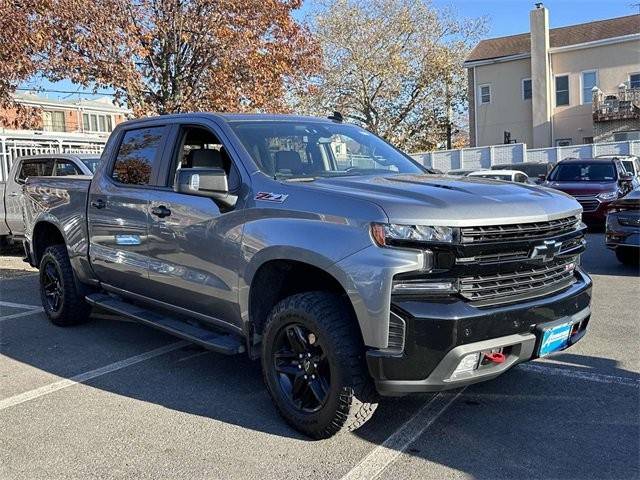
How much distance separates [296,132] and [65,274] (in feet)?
9.69

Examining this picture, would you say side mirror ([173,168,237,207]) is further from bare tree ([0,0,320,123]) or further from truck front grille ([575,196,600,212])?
truck front grille ([575,196,600,212])

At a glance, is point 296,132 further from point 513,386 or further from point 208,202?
point 513,386

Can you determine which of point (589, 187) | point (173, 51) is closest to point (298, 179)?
point (173, 51)

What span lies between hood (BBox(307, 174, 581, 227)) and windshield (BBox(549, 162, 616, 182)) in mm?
11967

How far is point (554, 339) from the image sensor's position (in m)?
3.71

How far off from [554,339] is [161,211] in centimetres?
286

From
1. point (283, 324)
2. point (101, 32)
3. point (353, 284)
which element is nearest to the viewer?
point (353, 284)

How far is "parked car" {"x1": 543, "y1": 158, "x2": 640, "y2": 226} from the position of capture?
1416 cm

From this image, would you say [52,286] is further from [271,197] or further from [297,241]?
[297,241]

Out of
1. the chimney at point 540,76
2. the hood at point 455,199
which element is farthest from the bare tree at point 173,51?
the chimney at point 540,76

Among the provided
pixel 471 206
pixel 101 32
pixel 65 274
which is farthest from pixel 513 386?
pixel 101 32

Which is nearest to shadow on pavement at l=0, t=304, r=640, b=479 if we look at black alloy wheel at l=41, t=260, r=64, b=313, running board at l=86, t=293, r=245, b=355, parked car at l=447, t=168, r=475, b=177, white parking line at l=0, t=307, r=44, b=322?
running board at l=86, t=293, r=245, b=355

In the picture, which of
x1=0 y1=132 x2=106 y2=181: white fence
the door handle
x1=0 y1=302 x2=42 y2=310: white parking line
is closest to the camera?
the door handle

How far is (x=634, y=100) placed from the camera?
31.3 metres
